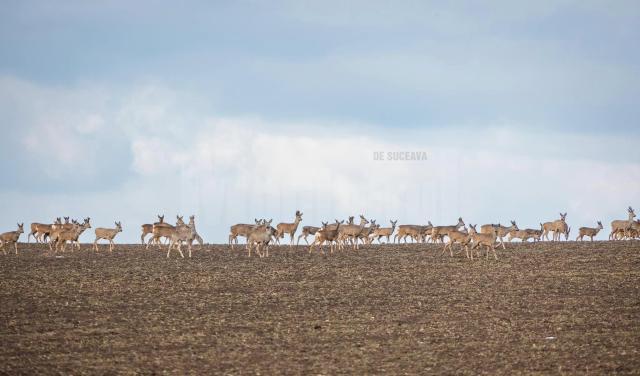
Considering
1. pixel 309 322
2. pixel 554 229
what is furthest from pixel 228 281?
pixel 554 229

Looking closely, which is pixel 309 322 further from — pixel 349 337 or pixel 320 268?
pixel 320 268

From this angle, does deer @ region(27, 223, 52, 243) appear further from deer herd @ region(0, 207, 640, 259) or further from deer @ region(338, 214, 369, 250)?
deer @ region(338, 214, 369, 250)

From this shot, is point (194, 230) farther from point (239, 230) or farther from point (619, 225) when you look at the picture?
point (619, 225)

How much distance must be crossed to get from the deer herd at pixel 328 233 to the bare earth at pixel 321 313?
126 centimetres

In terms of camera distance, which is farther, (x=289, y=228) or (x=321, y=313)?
(x=289, y=228)

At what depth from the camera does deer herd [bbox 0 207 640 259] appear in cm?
4009

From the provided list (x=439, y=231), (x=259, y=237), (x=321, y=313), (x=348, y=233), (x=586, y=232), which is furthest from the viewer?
(x=586, y=232)

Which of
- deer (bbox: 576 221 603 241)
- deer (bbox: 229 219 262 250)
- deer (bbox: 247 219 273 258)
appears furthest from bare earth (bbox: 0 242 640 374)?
deer (bbox: 576 221 603 241)

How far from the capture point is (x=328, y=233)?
4203 centimetres

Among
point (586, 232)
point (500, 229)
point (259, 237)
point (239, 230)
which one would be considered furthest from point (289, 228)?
point (586, 232)

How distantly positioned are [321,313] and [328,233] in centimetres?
1463

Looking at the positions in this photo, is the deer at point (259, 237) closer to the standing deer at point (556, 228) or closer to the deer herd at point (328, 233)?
the deer herd at point (328, 233)

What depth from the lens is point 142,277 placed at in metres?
33.3

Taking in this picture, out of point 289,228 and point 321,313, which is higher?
point 289,228
